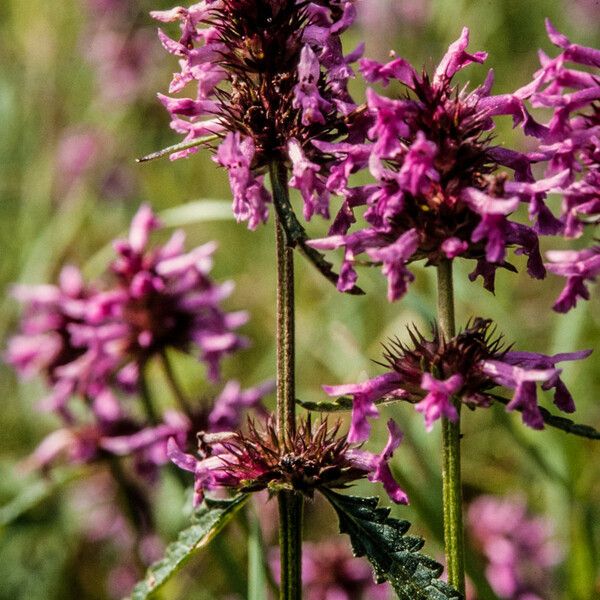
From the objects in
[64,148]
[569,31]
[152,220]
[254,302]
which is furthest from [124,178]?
[152,220]

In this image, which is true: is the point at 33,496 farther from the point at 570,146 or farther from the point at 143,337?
the point at 570,146

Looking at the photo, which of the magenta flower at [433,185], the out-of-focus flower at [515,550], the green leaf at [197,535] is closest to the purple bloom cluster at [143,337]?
the green leaf at [197,535]

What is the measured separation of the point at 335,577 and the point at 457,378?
1796 mm

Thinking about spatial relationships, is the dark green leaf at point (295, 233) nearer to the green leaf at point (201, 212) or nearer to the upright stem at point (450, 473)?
the upright stem at point (450, 473)

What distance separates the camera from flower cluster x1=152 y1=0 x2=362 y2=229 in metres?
1.84

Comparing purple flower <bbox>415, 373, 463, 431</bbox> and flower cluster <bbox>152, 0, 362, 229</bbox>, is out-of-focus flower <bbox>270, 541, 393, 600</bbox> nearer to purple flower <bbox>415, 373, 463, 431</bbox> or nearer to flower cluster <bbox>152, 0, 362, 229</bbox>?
flower cluster <bbox>152, 0, 362, 229</bbox>

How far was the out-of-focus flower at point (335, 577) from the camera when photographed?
10.5ft

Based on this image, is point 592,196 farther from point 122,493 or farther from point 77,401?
point 77,401

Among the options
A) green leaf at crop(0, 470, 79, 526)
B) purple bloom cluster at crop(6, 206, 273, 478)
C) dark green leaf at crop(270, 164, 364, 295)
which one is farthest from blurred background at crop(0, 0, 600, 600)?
dark green leaf at crop(270, 164, 364, 295)

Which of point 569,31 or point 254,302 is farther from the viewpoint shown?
point 569,31

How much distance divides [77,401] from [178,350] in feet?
3.89

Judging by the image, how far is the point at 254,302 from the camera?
5488 mm

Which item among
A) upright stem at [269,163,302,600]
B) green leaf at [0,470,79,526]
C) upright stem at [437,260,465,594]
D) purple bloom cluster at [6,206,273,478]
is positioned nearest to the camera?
upright stem at [437,260,465,594]

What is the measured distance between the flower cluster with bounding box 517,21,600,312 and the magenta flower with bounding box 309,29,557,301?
0.05 meters
